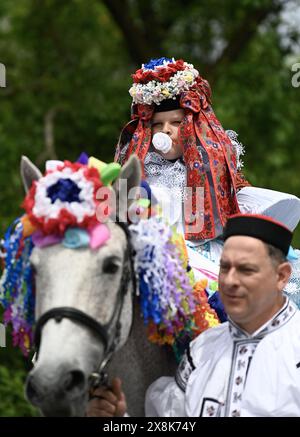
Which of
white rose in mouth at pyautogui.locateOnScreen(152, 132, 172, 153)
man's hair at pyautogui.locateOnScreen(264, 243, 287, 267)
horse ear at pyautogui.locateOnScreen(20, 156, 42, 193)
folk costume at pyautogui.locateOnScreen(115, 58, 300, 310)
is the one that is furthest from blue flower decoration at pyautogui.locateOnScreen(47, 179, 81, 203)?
white rose in mouth at pyautogui.locateOnScreen(152, 132, 172, 153)

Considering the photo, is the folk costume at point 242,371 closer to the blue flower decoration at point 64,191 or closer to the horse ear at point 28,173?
the blue flower decoration at point 64,191

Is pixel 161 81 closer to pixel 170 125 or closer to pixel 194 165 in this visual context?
pixel 170 125

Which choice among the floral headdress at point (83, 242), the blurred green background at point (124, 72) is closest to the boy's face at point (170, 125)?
the floral headdress at point (83, 242)

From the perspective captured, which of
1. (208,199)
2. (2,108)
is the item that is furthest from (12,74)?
(208,199)

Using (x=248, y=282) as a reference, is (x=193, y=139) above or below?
above

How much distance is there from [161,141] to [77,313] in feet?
5.70

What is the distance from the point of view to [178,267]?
320cm

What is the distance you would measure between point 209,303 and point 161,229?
683 mm

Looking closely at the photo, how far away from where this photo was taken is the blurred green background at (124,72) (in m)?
11.1

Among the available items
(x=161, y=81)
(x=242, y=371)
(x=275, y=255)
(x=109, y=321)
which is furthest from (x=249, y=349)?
(x=161, y=81)

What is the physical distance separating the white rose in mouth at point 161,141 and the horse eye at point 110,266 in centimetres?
150

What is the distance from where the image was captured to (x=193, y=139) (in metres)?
4.35

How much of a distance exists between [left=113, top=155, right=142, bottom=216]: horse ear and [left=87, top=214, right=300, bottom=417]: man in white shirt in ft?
1.31
